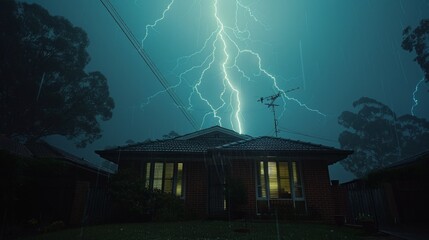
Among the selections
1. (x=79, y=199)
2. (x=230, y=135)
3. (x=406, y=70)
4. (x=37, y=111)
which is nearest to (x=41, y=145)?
(x=37, y=111)

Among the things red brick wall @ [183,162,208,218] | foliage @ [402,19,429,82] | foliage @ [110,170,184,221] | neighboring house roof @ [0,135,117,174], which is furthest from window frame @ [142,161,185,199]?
foliage @ [402,19,429,82]

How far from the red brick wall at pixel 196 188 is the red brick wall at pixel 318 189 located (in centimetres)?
472

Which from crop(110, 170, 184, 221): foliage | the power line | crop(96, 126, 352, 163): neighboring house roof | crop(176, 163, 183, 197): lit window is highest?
the power line

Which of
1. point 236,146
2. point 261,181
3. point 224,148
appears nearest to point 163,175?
point 224,148

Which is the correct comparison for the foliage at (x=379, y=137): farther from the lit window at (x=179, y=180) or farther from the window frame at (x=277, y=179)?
the lit window at (x=179, y=180)

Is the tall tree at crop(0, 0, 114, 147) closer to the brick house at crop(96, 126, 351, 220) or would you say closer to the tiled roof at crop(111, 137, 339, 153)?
the brick house at crop(96, 126, 351, 220)

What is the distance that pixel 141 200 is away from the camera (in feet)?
36.5

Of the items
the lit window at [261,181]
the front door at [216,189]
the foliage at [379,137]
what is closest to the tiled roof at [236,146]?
the lit window at [261,181]

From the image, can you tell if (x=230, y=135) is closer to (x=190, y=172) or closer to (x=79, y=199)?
(x=190, y=172)

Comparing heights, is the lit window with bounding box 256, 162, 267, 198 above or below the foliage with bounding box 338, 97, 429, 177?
below

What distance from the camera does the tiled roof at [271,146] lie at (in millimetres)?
11961

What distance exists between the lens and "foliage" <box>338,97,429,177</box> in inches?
1735

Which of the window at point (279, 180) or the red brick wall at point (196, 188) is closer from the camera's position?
the window at point (279, 180)

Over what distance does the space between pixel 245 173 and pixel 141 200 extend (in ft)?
15.7
